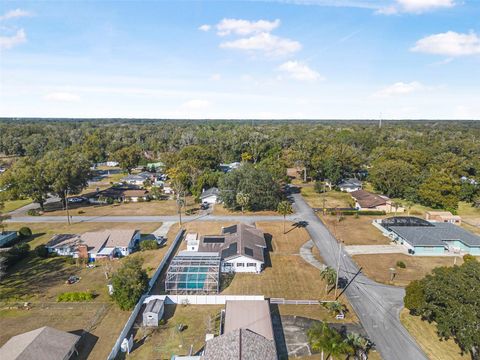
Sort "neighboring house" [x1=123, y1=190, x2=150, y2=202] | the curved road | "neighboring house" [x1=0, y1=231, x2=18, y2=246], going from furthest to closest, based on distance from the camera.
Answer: "neighboring house" [x1=123, y1=190, x2=150, y2=202] → "neighboring house" [x1=0, y1=231, x2=18, y2=246] → the curved road

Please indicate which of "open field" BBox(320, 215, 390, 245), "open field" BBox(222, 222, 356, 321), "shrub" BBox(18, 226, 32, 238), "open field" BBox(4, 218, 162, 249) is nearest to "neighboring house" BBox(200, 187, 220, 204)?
"open field" BBox(4, 218, 162, 249)

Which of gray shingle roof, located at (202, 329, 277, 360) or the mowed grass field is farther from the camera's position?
the mowed grass field

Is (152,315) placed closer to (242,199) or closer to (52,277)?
(52,277)

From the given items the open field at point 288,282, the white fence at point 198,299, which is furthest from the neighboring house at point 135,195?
the white fence at point 198,299

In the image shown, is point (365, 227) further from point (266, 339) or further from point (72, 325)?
point (72, 325)

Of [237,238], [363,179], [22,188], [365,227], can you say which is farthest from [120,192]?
[363,179]

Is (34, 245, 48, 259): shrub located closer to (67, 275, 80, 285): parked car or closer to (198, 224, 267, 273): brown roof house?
(67, 275, 80, 285): parked car

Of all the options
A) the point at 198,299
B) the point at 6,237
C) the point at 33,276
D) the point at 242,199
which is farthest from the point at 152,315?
the point at 242,199
